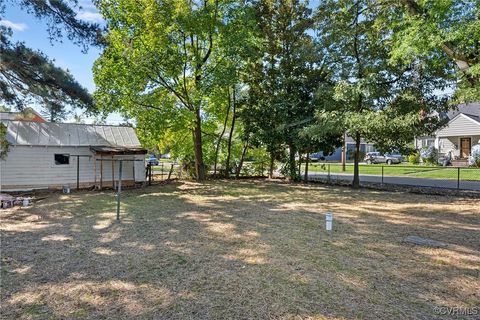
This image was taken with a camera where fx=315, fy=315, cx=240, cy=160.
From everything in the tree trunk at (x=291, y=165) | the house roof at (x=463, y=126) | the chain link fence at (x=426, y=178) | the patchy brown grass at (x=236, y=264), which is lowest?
the patchy brown grass at (x=236, y=264)

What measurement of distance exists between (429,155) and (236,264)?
89.4 feet

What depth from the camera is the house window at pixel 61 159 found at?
14.1 m

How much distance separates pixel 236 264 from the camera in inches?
179

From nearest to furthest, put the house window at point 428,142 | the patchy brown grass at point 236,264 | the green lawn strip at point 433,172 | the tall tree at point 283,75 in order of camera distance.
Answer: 1. the patchy brown grass at point 236,264
2. the tall tree at point 283,75
3. the green lawn strip at point 433,172
4. the house window at point 428,142

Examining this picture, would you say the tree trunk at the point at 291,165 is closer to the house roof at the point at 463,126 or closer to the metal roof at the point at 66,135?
the metal roof at the point at 66,135

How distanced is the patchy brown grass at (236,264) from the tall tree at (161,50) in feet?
23.4

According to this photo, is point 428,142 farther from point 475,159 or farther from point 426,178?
point 426,178

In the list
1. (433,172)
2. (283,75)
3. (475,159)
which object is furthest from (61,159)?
(475,159)

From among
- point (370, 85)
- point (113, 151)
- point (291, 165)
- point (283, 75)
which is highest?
point (283, 75)

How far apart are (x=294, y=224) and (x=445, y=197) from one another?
23.0ft

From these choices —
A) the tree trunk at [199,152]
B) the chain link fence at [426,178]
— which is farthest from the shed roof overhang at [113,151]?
the chain link fence at [426,178]

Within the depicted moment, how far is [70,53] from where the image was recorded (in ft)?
31.2

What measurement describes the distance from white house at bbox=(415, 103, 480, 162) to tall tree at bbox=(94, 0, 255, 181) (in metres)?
20.5

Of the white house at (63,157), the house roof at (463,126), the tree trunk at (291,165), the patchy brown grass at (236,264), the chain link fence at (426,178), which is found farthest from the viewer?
the house roof at (463,126)
